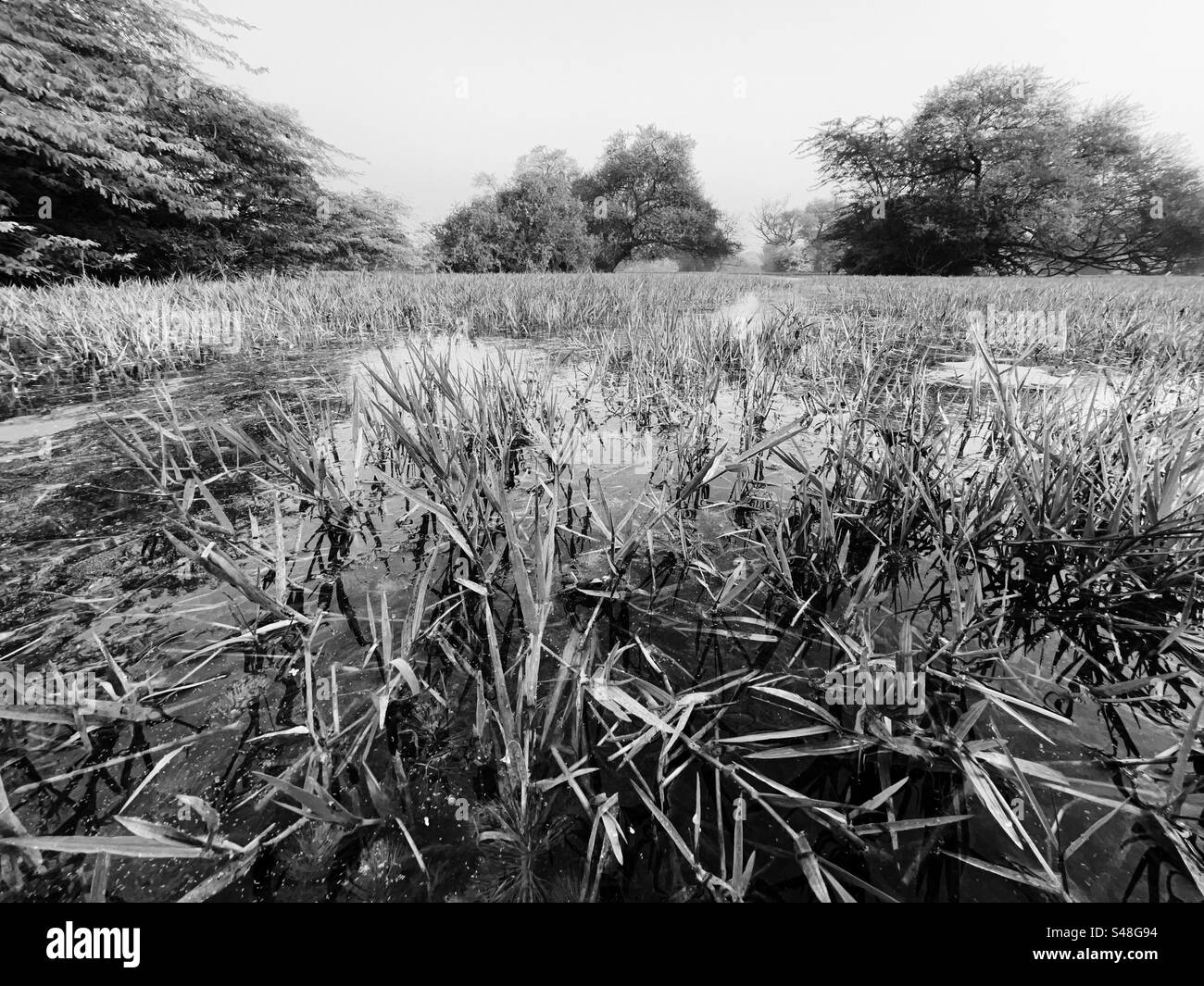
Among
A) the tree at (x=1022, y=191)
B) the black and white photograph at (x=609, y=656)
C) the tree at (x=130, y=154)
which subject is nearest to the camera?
the black and white photograph at (x=609, y=656)

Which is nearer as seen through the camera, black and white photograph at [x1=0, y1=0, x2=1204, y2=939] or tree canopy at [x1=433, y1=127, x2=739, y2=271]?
black and white photograph at [x1=0, y1=0, x2=1204, y2=939]

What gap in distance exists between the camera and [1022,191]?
18734mm

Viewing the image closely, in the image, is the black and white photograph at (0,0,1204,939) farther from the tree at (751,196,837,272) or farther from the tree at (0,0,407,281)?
the tree at (751,196,837,272)

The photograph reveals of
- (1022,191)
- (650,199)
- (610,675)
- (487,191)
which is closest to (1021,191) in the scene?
(1022,191)

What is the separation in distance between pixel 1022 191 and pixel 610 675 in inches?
1062

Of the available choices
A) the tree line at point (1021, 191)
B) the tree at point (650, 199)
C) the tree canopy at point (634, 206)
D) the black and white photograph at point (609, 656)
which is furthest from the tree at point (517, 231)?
the black and white photograph at point (609, 656)

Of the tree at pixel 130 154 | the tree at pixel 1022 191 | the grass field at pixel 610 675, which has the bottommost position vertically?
the grass field at pixel 610 675

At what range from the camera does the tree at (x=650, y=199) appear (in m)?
27.0

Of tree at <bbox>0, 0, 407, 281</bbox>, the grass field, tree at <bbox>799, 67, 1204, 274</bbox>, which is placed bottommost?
the grass field

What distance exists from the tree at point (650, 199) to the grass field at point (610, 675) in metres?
27.8

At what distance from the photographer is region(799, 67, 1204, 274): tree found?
18.5 metres

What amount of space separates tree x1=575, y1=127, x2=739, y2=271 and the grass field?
2785 cm

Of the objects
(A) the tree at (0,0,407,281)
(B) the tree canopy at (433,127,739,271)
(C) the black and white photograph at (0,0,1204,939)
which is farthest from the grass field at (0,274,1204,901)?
(B) the tree canopy at (433,127,739,271)

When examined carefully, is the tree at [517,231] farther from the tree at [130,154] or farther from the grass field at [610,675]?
the grass field at [610,675]
